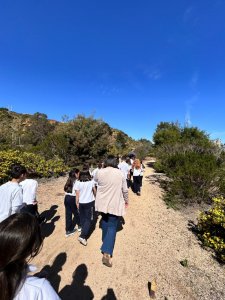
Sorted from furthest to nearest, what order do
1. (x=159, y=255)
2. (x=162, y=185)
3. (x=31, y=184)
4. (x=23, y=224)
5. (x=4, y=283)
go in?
(x=162, y=185)
(x=159, y=255)
(x=31, y=184)
(x=23, y=224)
(x=4, y=283)

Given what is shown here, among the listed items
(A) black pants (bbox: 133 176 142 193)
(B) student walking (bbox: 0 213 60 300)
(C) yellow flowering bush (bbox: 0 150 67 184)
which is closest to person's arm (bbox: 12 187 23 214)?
(B) student walking (bbox: 0 213 60 300)

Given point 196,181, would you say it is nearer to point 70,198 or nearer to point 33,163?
point 70,198

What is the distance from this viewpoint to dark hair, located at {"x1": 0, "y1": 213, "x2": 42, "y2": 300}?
1.06 metres

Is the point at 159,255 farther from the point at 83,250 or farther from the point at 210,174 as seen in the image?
the point at 210,174

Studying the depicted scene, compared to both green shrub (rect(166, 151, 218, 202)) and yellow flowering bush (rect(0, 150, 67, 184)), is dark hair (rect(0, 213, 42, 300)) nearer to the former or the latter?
green shrub (rect(166, 151, 218, 202))

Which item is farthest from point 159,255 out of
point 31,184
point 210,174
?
point 210,174

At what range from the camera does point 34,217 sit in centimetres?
125

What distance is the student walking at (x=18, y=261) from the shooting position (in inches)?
41.9

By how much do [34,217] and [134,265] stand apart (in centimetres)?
352

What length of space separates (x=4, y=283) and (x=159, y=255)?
4174 millimetres

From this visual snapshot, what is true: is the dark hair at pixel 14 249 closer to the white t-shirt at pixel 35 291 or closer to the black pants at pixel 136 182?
the white t-shirt at pixel 35 291

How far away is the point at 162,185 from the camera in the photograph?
1189 cm

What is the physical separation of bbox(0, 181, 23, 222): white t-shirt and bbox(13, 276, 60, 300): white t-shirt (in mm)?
2082

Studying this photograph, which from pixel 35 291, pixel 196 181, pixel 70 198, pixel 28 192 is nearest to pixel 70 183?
pixel 70 198
